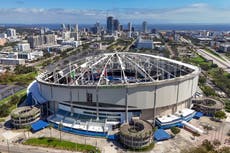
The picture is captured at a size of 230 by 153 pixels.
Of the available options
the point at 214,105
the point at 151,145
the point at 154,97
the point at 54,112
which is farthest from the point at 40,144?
the point at 214,105

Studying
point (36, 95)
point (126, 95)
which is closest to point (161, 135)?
point (126, 95)

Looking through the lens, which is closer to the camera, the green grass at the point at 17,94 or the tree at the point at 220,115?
the tree at the point at 220,115

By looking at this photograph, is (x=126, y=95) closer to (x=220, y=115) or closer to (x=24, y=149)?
(x=24, y=149)

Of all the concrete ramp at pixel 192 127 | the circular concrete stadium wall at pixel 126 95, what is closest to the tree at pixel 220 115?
the concrete ramp at pixel 192 127

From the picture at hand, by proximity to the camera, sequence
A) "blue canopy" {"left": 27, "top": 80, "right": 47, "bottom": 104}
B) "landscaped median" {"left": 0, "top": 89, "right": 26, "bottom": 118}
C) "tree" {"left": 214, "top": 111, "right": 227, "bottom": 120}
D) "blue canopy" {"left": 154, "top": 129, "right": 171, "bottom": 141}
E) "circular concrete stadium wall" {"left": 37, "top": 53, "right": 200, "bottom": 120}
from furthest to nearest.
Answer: "landscaped median" {"left": 0, "top": 89, "right": 26, "bottom": 118}, "blue canopy" {"left": 27, "top": 80, "right": 47, "bottom": 104}, "tree" {"left": 214, "top": 111, "right": 227, "bottom": 120}, "circular concrete stadium wall" {"left": 37, "top": 53, "right": 200, "bottom": 120}, "blue canopy" {"left": 154, "top": 129, "right": 171, "bottom": 141}

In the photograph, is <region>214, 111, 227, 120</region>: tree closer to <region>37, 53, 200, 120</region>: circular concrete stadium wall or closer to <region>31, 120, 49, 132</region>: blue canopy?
<region>37, 53, 200, 120</region>: circular concrete stadium wall

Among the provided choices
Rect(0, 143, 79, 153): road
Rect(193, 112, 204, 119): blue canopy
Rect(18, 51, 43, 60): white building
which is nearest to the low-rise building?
Rect(18, 51, 43, 60): white building

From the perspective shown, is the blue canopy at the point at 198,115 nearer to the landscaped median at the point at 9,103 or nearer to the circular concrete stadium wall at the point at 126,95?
the circular concrete stadium wall at the point at 126,95
